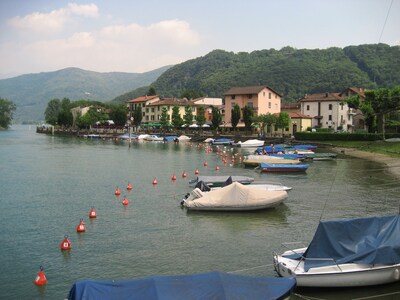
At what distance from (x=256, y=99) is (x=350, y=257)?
113m

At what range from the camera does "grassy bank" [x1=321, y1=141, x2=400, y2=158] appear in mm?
72331

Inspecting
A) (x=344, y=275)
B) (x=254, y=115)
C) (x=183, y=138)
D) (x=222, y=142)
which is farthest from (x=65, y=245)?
(x=254, y=115)

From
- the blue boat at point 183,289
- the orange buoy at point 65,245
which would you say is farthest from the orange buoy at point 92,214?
the blue boat at point 183,289

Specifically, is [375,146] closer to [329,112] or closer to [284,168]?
[284,168]

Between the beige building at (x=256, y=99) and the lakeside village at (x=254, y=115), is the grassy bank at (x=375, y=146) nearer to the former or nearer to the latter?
the lakeside village at (x=254, y=115)

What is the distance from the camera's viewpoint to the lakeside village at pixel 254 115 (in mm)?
117125

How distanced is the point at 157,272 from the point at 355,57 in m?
196

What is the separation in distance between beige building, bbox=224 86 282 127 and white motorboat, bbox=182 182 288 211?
318ft

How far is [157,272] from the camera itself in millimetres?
21047

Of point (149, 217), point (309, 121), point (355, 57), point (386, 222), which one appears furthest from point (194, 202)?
point (355, 57)

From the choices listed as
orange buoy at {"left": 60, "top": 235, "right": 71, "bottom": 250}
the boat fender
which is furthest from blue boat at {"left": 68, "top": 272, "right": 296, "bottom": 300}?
orange buoy at {"left": 60, "top": 235, "right": 71, "bottom": 250}

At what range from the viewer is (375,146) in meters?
82.1

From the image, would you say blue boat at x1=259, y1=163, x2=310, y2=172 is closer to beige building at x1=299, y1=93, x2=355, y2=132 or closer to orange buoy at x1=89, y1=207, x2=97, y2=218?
orange buoy at x1=89, y1=207, x2=97, y2=218

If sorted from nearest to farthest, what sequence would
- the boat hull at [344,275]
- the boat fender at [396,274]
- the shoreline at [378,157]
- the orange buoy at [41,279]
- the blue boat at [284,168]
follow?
the boat hull at [344,275], the boat fender at [396,274], the orange buoy at [41,279], the shoreline at [378,157], the blue boat at [284,168]
